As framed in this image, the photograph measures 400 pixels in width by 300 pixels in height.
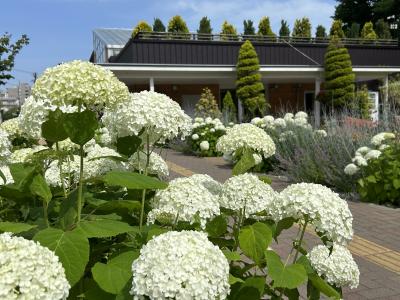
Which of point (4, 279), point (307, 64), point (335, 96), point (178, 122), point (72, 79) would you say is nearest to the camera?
point (4, 279)

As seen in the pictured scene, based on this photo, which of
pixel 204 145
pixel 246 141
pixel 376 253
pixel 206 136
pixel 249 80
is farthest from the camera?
pixel 249 80

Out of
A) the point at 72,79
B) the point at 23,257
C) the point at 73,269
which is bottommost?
the point at 73,269

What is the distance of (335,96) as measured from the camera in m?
21.0

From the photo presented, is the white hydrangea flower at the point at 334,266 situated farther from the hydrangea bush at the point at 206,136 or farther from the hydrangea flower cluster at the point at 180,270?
the hydrangea bush at the point at 206,136

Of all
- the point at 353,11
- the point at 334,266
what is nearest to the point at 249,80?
the point at 334,266

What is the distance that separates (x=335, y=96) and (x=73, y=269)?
68.9 feet

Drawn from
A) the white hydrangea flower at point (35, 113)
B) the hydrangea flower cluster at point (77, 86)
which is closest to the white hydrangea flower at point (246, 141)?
the hydrangea flower cluster at point (77, 86)

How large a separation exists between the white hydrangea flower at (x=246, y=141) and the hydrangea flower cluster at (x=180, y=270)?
1.27 m

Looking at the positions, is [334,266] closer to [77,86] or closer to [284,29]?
[77,86]

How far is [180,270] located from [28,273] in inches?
15.2

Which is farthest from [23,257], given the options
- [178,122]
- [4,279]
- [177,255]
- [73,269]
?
[178,122]

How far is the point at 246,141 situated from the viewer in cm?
255

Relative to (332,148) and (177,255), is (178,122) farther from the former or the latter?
(332,148)

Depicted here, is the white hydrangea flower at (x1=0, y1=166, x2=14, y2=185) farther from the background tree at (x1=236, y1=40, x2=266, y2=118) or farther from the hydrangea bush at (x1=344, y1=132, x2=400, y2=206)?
the background tree at (x1=236, y1=40, x2=266, y2=118)
